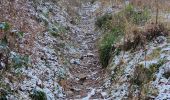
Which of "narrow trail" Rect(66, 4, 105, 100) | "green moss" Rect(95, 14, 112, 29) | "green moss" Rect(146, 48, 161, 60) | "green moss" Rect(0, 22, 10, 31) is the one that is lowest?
"narrow trail" Rect(66, 4, 105, 100)

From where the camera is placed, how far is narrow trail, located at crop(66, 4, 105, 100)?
28.0 feet

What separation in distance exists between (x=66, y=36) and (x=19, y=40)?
11.8ft

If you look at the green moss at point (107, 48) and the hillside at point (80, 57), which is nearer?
the hillside at point (80, 57)

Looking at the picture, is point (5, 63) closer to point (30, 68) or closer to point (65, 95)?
point (30, 68)

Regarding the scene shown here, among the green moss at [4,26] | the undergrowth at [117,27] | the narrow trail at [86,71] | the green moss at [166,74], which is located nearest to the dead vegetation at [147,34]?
the undergrowth at [117,27]

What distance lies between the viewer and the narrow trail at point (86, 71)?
336 inches

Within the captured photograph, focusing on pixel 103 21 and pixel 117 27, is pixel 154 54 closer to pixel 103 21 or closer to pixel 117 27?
pixel 117 27

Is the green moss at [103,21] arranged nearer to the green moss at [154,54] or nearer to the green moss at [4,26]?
the green moss at [154,54]

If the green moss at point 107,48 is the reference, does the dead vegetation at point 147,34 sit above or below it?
above

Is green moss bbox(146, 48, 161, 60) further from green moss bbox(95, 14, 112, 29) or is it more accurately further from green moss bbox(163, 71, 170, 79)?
green moss bbox(95, 14, 112, 29)

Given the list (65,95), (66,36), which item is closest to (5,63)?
(65,95)

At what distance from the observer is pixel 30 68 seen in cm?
827

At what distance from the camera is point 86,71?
1003 cm

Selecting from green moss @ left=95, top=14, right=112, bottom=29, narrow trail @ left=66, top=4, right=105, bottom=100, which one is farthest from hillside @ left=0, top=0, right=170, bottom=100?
green moss @ left=95, top=14, right=112, bottom=29
